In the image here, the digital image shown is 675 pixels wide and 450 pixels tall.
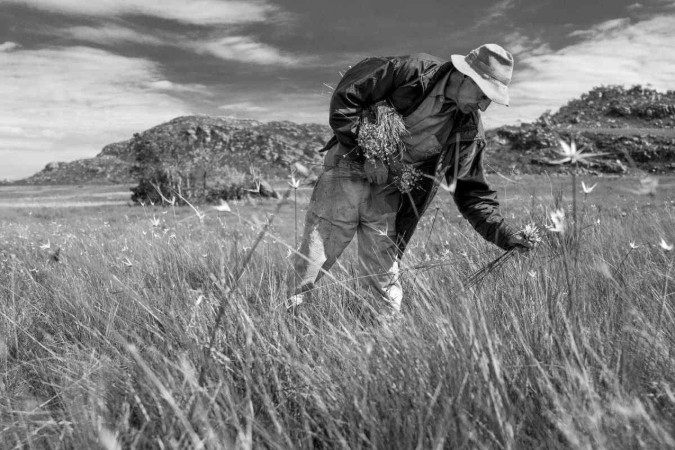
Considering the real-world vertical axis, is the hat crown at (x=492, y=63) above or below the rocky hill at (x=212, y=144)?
below

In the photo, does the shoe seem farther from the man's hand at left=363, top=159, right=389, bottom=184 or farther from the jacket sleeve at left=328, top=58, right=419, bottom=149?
the jacket sleeve at left=328, top=58, right=419, bottom=149

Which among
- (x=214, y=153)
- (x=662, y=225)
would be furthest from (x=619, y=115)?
(x=662, y=225)

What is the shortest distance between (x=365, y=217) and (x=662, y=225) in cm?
365

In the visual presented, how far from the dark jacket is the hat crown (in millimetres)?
245

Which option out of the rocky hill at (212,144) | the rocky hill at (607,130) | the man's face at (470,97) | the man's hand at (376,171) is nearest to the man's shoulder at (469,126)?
the man's face at (470,97)

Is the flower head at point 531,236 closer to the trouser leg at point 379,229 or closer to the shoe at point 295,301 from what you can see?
the trouser leg at point 379,229

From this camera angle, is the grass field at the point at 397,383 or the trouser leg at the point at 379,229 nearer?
the grass field at the point at 397,383

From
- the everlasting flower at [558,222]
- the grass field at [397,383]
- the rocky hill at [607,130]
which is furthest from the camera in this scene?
the rocky hill at [607,130]

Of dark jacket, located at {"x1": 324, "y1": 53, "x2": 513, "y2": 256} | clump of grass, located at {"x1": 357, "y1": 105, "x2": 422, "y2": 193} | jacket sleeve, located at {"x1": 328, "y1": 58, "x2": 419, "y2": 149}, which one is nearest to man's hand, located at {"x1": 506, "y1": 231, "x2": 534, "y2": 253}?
dark jacket, located at {"x1": 324, "y1": 53, "x2": 513, "y2": 256}

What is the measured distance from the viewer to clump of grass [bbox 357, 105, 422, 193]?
3.63 m

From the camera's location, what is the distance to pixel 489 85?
330 cm

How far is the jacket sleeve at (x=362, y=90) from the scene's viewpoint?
367 centimetres

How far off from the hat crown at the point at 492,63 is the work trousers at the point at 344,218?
98cm

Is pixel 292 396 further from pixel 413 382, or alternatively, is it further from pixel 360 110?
pixel 360 110
